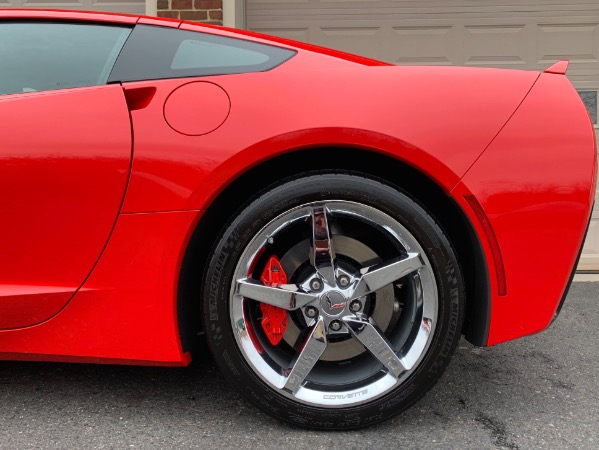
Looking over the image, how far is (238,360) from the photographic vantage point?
1739 millimetres

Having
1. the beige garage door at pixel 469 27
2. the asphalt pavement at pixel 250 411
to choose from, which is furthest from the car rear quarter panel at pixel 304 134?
the beige garage door at pixel 469 27

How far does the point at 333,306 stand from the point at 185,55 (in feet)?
2.94

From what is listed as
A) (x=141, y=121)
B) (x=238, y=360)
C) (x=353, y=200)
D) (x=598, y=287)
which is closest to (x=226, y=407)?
(x=238, y=360)

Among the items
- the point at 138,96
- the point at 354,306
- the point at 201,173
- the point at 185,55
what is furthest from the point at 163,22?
the point at 354,306

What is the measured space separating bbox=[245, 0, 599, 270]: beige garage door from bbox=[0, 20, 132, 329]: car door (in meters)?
3.09

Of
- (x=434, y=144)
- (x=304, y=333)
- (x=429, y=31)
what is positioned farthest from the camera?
(x=429, y=31)

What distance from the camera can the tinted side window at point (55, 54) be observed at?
1.83 meters

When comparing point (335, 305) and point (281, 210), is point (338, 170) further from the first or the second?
point (335, 305)

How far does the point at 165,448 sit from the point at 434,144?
1.16m

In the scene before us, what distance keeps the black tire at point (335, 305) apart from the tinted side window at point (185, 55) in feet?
1.34

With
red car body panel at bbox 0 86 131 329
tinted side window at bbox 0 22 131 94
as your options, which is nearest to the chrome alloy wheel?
red car body panel at bbox 0 86 131 329

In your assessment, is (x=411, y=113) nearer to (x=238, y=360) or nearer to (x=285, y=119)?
(x=285, y=119)

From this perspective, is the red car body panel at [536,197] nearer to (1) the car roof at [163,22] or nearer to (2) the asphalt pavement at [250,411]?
(2) the asphalt pavement at [250,411]

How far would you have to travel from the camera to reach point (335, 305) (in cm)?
174
